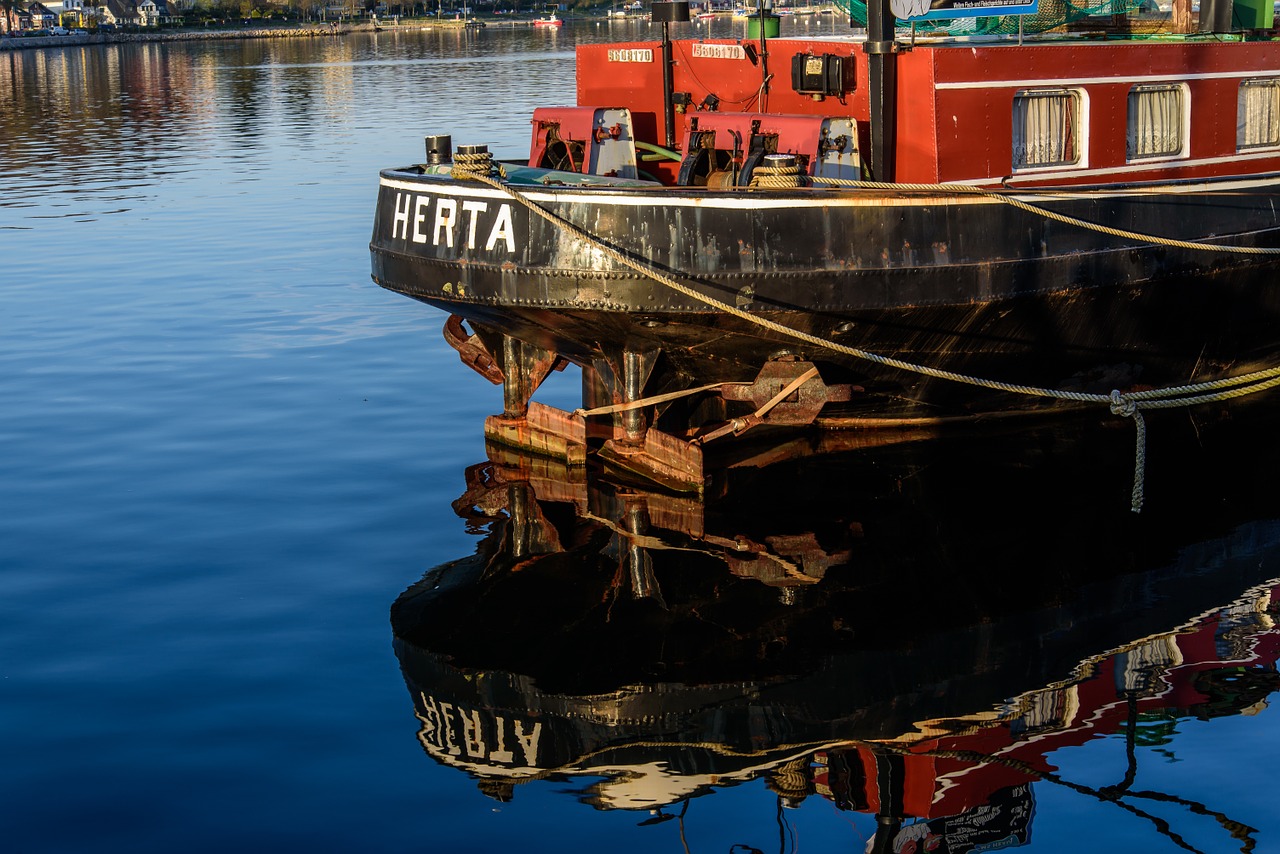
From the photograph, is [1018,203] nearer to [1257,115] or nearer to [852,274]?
[852,274]

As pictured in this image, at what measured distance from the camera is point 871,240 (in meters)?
10.2

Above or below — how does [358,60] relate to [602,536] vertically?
above

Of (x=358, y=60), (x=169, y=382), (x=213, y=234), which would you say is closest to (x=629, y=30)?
(x=358, y=60)

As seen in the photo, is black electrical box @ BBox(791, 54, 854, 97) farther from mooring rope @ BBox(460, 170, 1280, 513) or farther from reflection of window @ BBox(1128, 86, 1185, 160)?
reflection of window @ BBox(1128, 86, 1185, 160)

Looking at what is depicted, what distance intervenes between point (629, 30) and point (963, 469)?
13836 centimetres

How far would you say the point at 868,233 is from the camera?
1020 centimetres

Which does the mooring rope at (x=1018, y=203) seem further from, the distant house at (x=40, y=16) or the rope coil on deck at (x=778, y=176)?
the distant house at (x=40, y=16)

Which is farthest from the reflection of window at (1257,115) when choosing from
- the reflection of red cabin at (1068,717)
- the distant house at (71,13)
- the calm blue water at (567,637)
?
the distant house at (71,13)

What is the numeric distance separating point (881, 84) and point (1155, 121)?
2751 millimetres

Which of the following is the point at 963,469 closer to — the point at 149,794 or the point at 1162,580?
the point at 1162,580

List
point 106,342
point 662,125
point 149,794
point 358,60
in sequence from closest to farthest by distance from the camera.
Answer: point 149,794 → point 662,125 → point 106,342 → point 358,60

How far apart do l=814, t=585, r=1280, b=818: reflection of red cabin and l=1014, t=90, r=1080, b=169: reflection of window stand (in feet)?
13.5

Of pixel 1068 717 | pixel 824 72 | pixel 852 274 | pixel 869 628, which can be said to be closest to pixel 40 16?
pixel 824 72

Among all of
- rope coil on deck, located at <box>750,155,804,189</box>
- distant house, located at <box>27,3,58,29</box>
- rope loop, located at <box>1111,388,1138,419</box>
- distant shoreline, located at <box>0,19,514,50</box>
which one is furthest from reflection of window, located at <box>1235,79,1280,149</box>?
distant house, located at <box>27,3,58,29</box>
